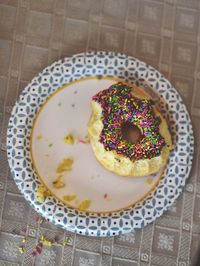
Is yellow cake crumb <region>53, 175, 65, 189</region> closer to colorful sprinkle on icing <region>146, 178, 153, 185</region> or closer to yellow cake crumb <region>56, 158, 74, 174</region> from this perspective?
yellow cake crumb <region>56, 158, 74, 174</region>

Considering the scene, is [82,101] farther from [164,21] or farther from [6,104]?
[164,21]

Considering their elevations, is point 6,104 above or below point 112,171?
above

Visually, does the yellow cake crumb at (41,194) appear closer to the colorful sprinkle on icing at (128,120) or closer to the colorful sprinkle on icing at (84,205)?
the colorful sprinkle on icing at (84,205)

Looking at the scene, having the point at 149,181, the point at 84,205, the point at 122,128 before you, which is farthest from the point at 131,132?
the point at 84,205

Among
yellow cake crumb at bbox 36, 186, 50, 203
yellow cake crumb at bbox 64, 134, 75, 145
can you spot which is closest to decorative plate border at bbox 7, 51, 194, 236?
yellow cake crumb at bbox 36, 186, 50, 203

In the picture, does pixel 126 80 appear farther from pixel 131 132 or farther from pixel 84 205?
pixel 84 205

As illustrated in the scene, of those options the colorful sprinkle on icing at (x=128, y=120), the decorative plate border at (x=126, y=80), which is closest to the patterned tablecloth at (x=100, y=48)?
the decorative plate border at (x=126, y=80)

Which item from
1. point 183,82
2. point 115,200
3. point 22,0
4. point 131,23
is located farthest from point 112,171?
point 22,0
